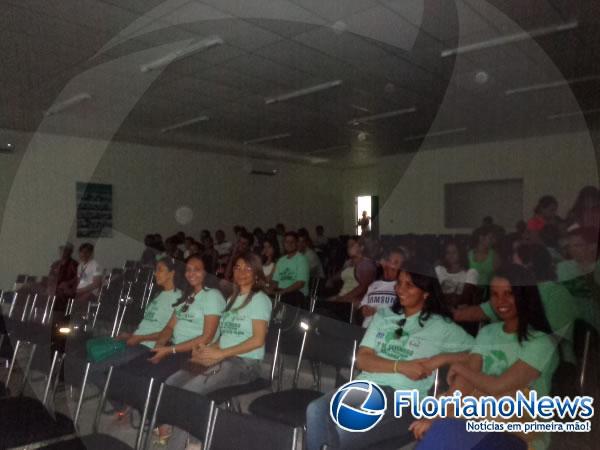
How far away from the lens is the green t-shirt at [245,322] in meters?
2.69

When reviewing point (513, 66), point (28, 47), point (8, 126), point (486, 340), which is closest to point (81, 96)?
point (28, 47)

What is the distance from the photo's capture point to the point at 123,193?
7.95 m

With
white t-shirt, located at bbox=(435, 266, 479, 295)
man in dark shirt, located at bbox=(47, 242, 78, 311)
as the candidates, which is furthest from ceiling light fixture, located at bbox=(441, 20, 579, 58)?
man in dark shirt, located at bbox=(47, 242, 78, 311)

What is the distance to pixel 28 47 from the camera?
398 cm

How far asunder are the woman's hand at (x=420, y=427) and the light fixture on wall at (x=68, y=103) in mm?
4812

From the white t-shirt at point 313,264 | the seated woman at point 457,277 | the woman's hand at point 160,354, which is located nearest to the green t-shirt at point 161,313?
the woman's hand at point 160,354

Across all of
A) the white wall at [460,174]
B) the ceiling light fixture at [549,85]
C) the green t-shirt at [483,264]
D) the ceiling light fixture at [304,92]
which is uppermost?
the ceiling light fixture at [549,85]

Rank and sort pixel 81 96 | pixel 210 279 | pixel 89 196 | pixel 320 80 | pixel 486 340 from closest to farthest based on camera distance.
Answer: pixel 486 340 → pixel 210 279 → pixel 320 80 → pixel 81 96 → pixel 89 196

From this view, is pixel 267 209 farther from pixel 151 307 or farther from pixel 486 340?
pixel 486 340

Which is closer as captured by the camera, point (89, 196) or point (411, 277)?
point (411, 277)

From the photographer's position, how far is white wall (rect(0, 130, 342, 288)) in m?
6.93

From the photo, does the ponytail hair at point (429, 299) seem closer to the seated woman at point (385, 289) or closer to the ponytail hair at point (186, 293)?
the seated woman at point (385, 289)

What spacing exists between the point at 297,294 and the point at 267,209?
6.45 metres

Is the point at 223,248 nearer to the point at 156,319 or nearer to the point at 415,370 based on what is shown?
the point at 156,319
